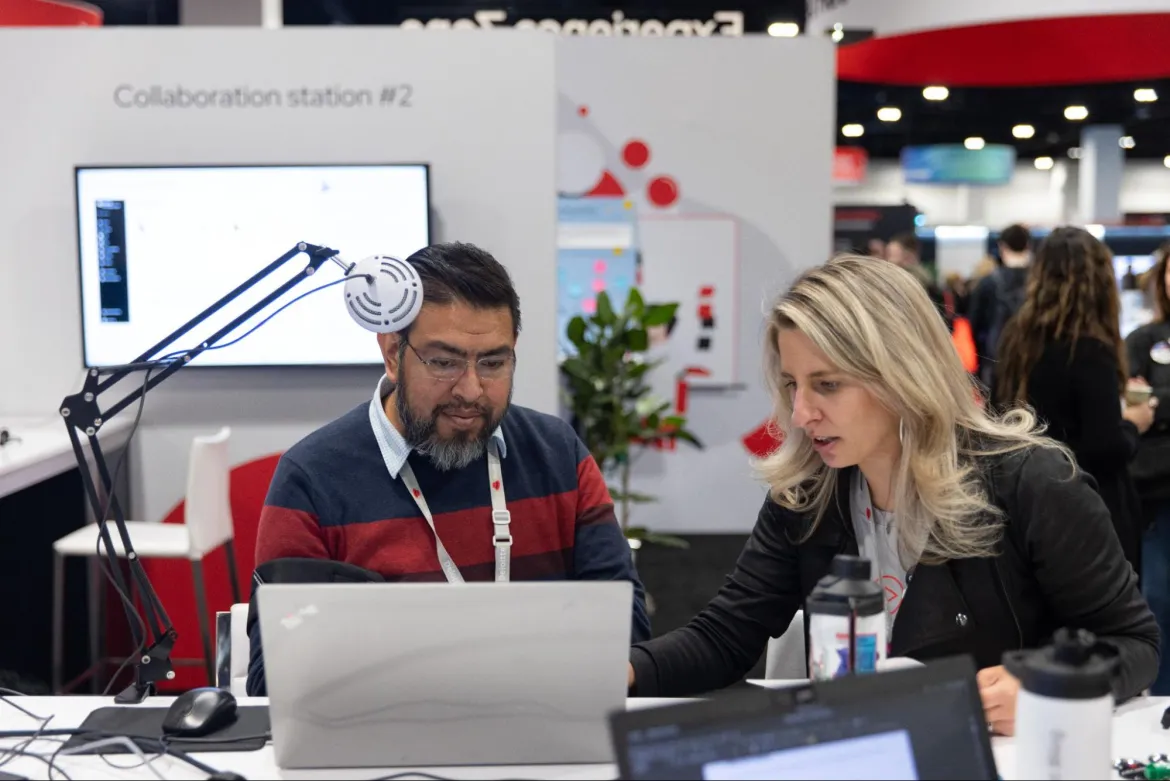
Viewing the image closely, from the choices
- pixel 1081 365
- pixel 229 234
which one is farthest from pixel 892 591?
pixel 229 234

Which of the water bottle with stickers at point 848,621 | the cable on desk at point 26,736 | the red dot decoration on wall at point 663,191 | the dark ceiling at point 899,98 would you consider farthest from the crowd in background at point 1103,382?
the dark ceiling at point 899,98

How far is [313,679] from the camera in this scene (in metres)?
1.37

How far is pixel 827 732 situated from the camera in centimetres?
117

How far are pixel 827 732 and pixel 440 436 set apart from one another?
109cm

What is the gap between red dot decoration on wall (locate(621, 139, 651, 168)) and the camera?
591 cm

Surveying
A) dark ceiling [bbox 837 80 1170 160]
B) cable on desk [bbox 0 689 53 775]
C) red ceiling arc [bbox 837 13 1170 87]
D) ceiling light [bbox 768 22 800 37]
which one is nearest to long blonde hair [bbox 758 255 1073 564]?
cable on desk [bbox 0 689 53 775]

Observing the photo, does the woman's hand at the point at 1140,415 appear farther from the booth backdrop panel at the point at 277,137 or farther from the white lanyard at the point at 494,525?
the white lanyard at the point at 494,525

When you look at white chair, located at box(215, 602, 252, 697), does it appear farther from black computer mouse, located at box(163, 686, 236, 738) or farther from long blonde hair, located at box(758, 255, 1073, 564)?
long blonde hair, located at box(758, 255, 1073, 564)

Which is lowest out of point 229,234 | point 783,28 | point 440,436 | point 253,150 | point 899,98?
point 440,436

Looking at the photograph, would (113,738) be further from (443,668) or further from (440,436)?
(440,436)

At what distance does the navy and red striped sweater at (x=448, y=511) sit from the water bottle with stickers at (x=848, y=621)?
0.62 meters

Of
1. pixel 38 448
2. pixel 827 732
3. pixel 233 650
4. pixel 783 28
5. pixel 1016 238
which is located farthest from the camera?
pixel 783 28

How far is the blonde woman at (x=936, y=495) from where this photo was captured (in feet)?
5.81

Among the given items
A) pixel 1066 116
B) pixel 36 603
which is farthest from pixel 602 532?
pixel 1066 116
